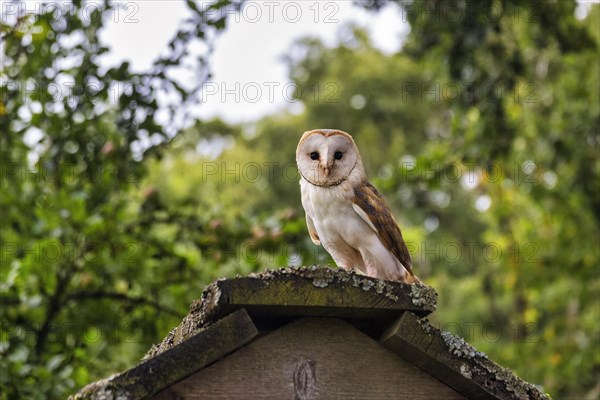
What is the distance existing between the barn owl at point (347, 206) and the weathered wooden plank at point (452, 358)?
0.68 meters

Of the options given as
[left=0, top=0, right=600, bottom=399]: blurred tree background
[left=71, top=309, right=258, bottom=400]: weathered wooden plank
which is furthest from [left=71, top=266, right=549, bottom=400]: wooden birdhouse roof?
[left=0, top=0, right=600, bottom=399]: blurred tree background

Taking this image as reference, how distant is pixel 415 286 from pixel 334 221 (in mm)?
832

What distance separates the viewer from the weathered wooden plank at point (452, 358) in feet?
8.54

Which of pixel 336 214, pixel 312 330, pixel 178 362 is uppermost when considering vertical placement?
pixel 336 214

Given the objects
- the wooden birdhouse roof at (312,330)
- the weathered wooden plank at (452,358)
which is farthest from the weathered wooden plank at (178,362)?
the weathered wooden plank at (452,358)

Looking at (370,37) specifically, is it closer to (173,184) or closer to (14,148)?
(173,184)

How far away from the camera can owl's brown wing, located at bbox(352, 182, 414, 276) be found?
3.37 m

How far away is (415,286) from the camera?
2607 mm

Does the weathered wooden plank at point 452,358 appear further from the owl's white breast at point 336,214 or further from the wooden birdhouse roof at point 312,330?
the owl's white breast at point 336,214

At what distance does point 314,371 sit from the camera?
8.79ft

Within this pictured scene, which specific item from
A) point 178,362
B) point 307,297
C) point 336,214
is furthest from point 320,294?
point 336,214

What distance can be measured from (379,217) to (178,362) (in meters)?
1.17

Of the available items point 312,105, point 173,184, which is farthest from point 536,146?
point 312,105

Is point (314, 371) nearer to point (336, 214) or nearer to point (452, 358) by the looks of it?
point (452, 358)
